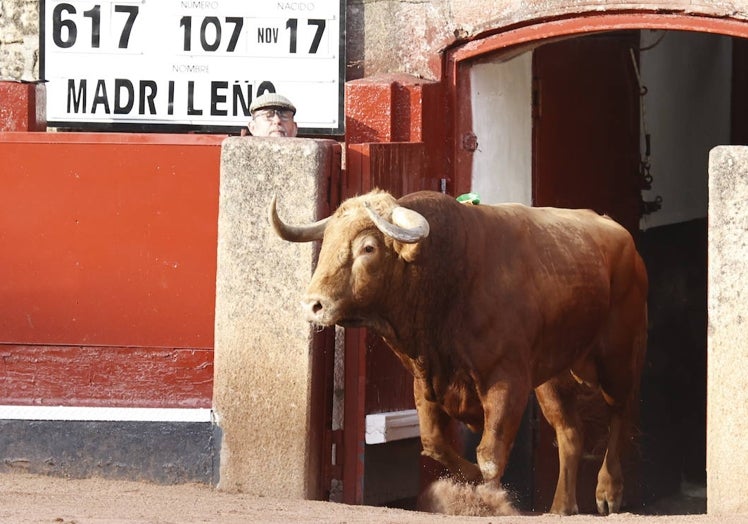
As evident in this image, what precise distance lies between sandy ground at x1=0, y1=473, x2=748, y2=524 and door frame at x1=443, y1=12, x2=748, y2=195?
2.40 m

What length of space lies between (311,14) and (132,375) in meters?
2.53

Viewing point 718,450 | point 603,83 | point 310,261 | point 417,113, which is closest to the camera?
point 718,450

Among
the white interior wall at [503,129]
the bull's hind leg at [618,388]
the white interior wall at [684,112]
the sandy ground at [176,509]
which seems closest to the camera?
the sandy ground at [176,509]

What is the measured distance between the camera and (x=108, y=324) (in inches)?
303

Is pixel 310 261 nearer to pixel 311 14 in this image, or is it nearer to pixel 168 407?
pixel 168 407

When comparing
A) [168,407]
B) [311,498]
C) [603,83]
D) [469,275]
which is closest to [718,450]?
[469,275]

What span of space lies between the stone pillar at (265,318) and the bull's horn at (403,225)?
0.73 metres

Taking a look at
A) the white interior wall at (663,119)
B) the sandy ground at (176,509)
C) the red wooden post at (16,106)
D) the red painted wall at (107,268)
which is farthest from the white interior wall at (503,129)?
the sandy ground at (176,509)

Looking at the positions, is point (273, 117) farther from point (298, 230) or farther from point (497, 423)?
point (497, 423)

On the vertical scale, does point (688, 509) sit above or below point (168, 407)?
below

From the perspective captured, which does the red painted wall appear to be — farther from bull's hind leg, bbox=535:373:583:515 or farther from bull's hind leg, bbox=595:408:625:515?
bull's hind leg, bbox=595:408:625:515

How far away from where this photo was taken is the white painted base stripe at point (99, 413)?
24.8ft

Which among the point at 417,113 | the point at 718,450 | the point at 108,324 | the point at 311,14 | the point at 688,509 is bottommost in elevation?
the point at 688,509

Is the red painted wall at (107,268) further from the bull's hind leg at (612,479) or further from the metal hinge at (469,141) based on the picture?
the bull's hind leg at (612,479)
